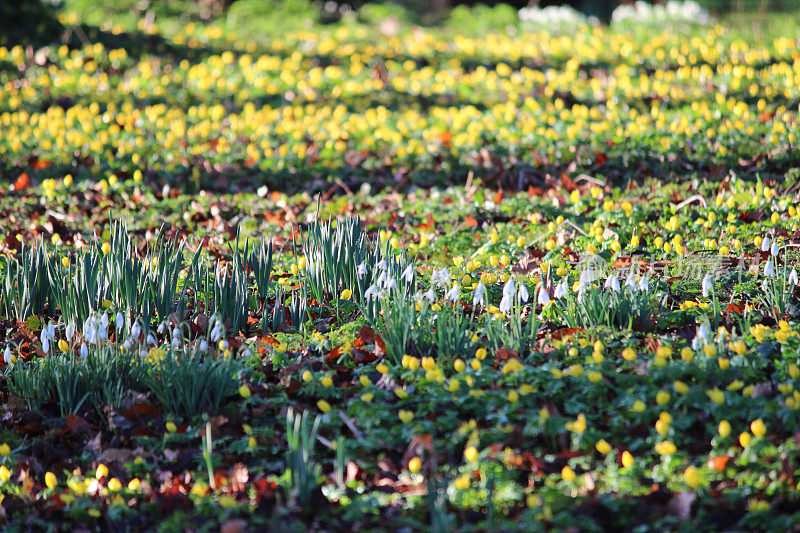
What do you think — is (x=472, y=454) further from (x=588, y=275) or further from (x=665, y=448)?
(x=588, y=275)

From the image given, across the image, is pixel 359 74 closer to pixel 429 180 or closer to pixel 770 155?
pixel 429 180

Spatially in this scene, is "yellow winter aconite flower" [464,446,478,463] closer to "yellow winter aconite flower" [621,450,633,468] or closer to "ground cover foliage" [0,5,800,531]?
"ground cover foliage" [0,5,800,531]

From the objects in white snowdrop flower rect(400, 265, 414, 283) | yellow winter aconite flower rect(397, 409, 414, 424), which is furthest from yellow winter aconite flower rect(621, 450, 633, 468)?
white snowdrop flower rect(400, 265, 414, 283)

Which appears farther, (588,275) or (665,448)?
(588,275)

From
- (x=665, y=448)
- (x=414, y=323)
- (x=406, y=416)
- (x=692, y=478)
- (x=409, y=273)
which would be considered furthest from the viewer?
(x=409, y=273)

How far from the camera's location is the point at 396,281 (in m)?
3.28

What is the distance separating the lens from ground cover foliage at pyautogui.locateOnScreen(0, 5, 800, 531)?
2367 millimetres

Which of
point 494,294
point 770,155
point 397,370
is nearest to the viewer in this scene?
point 397,370

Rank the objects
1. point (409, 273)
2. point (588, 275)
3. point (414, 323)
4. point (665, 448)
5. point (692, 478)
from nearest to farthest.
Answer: point (692, 478) → point (665, 448) → point (588, 275) → point (414, 323) → point (409, 273)

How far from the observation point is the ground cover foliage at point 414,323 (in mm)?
2367

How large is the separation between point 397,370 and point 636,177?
3571 millimetres

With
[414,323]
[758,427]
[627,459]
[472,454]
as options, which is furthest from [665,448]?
[414,323]

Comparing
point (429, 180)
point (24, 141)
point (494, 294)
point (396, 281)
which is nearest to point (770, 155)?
point (429, 180)

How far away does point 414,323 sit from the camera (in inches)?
121
